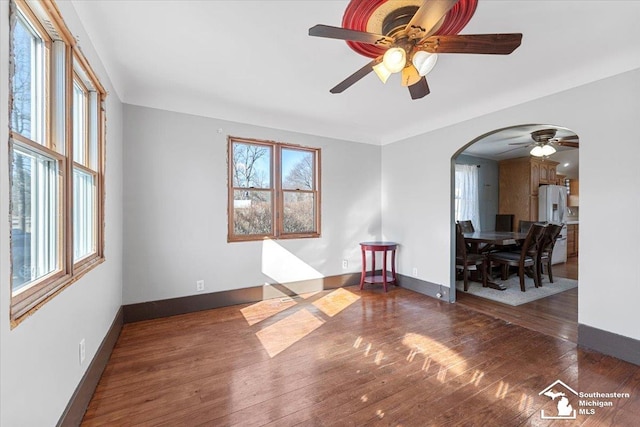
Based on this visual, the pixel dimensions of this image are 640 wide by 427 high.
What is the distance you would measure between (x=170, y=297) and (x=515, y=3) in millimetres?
4057

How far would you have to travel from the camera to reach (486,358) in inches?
93.1

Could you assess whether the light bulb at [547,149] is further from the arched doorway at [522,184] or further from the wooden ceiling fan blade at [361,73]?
the wooden ceiling fan blade at [361,73]

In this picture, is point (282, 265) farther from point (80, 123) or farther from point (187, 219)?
point (80, 123)

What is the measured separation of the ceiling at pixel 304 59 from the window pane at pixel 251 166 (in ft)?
1.21

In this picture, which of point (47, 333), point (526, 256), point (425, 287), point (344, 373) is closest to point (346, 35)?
point (47, 333)

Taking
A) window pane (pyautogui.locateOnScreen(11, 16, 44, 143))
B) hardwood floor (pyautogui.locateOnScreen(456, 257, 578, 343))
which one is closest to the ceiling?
window pane (pyautogui.locateOnScreen(11, 16, 44, 143))

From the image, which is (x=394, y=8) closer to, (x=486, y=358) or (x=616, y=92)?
(x=616, y=92)

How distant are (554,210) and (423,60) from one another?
6576 mm

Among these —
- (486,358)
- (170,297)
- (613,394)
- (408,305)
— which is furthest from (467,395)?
(170,297)

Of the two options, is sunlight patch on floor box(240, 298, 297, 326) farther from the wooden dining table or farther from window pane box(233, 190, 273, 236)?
the wooden dining table

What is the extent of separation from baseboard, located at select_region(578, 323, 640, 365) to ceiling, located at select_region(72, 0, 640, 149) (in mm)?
2255

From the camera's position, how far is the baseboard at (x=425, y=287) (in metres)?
3.85

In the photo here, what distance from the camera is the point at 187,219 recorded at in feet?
11.1

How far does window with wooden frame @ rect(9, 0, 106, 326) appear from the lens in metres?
1.15
